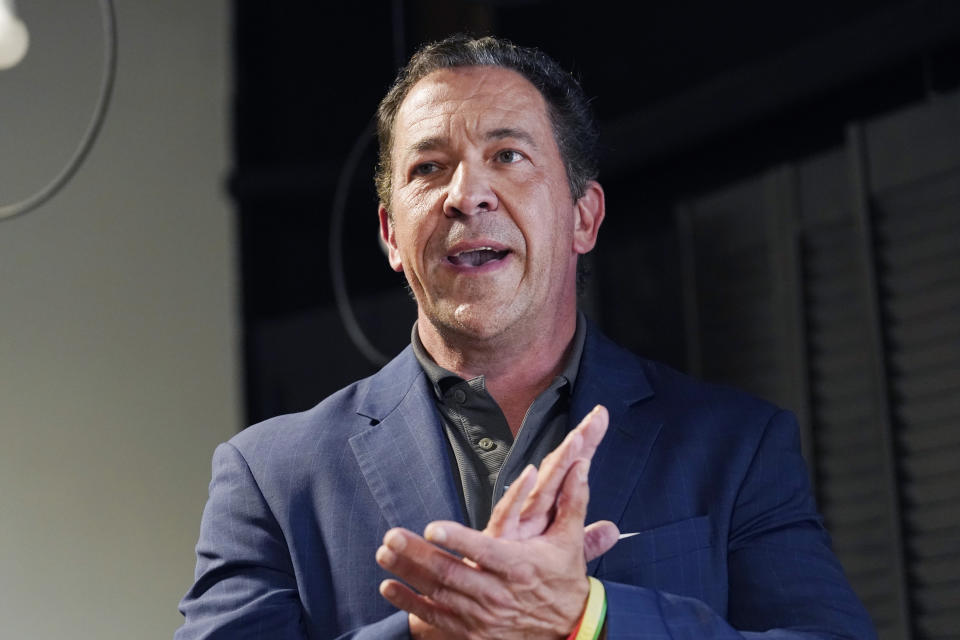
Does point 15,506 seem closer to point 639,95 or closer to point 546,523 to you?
point 639,95

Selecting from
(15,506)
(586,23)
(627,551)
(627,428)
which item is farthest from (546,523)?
(586,23)

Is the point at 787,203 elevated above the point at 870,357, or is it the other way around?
the point at 787,203

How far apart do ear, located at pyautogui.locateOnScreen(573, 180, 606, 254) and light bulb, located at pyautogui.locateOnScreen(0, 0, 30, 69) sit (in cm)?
119

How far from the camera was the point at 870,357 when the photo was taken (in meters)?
3.20

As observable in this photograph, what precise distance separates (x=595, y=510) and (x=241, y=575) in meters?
0.41

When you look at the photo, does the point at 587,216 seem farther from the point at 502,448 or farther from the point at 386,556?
the point at 386,556

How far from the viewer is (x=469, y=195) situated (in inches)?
65.5

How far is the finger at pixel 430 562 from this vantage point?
1.22 meters

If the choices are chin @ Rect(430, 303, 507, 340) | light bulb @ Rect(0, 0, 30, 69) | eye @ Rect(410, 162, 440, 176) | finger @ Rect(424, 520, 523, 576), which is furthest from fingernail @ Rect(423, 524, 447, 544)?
light bulb @ Rect(0, 0, 30, 69)

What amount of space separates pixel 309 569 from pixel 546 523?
39 cm

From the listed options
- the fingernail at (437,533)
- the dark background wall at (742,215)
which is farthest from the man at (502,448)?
the dark background wall at (742,215)

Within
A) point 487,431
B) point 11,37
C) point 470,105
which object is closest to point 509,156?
point 470,105

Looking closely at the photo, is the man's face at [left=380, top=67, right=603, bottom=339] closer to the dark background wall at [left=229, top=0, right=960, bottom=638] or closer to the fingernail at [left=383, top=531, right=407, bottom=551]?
the fingernail at [left=383, top=531, right=407, bottom=551]

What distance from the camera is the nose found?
1659 mm
